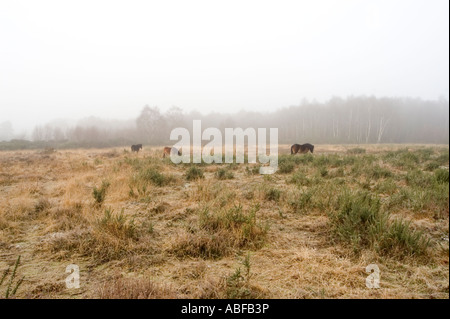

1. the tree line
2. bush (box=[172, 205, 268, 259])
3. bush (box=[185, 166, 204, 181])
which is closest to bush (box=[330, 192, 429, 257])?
bush (box=[172, 205, 268, 259])

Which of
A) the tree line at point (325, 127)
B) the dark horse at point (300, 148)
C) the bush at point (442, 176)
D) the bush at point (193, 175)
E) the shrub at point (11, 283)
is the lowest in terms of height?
the shrub at point (11, 283)

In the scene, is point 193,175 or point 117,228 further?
point 193,175

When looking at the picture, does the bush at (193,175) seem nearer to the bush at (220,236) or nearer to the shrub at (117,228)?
the bush at (220,236)

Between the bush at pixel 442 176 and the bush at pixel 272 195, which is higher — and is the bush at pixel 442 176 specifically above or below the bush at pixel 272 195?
above

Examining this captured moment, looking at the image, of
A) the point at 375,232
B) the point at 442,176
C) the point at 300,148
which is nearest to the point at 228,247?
the point at 375,232

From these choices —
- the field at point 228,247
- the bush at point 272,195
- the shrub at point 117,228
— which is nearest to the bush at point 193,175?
the field at point 228,247

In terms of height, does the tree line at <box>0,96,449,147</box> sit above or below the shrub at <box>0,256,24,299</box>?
above

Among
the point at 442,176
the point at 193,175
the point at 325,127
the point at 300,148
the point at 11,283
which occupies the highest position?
the point at 325,127

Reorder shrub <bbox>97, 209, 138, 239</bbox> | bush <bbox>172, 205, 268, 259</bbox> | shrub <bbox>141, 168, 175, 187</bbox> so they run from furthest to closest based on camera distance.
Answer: shrub <bbox>141, 168, 175, 187</bbox>, shrub <bbox>97, 209, 138, 239</bbox>, bush <bbox>172, 205, 268, 259</bbox>

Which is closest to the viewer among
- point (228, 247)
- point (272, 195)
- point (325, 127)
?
point (228, 247)

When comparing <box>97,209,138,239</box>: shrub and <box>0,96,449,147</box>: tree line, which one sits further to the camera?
<box>0,96,449,147</box>: tree line

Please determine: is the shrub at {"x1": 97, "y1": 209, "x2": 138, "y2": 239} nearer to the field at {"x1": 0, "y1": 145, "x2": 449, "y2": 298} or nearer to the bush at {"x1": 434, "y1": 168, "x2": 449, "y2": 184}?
the field at {"x1": 0, "y1": 145, "x2": 449, "y2": 298}

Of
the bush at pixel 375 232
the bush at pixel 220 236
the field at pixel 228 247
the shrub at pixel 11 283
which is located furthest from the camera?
the bush at pixel 220 236

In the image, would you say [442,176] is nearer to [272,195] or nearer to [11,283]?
[272,195]
